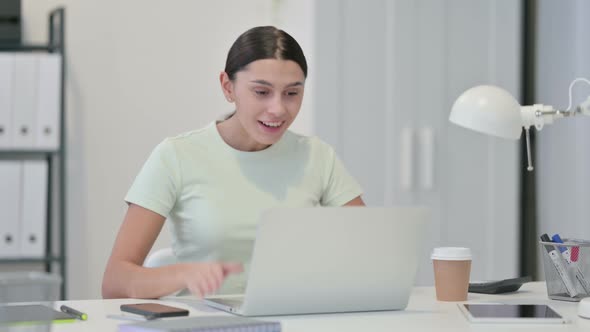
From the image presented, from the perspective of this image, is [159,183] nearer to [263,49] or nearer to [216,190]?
[216,190]

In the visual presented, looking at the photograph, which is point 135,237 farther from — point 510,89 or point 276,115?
point 510,89

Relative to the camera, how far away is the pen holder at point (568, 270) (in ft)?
5.92

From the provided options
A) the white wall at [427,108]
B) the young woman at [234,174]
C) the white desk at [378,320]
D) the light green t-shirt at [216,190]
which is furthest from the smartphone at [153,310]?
the white wall at [427,108]

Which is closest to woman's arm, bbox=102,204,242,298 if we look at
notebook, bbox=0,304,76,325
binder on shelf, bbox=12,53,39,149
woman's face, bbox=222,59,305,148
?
woman's face, bbox=222,59,305,148

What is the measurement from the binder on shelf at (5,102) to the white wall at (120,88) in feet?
0.71

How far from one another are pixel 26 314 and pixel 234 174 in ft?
4.17

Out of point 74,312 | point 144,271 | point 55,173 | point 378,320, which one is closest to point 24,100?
point 55,173

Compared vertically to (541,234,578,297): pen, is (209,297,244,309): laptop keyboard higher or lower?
lower

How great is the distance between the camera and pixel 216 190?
205 centimetres

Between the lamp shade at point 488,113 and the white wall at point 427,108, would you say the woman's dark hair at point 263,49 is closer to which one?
the lamp shade at point 488,113

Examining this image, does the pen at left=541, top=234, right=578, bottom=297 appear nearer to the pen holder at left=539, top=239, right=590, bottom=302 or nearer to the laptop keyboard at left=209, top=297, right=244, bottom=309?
the pen holder at left=539, top=239, right=590, bottom=302

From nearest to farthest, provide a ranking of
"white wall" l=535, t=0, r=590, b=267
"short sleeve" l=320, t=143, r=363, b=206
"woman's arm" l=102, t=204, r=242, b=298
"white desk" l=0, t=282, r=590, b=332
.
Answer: "white desk" l=0, t=282, r=590, b=332, "woman's arm" l=102, t=204, r=242, b=298, "short sleeve" l=320, t=143, r=363, b=206, "white wall" l=535, t=0, r=590, b=267

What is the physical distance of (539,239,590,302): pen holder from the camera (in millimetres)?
1804

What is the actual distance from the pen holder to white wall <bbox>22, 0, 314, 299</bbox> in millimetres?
1735
